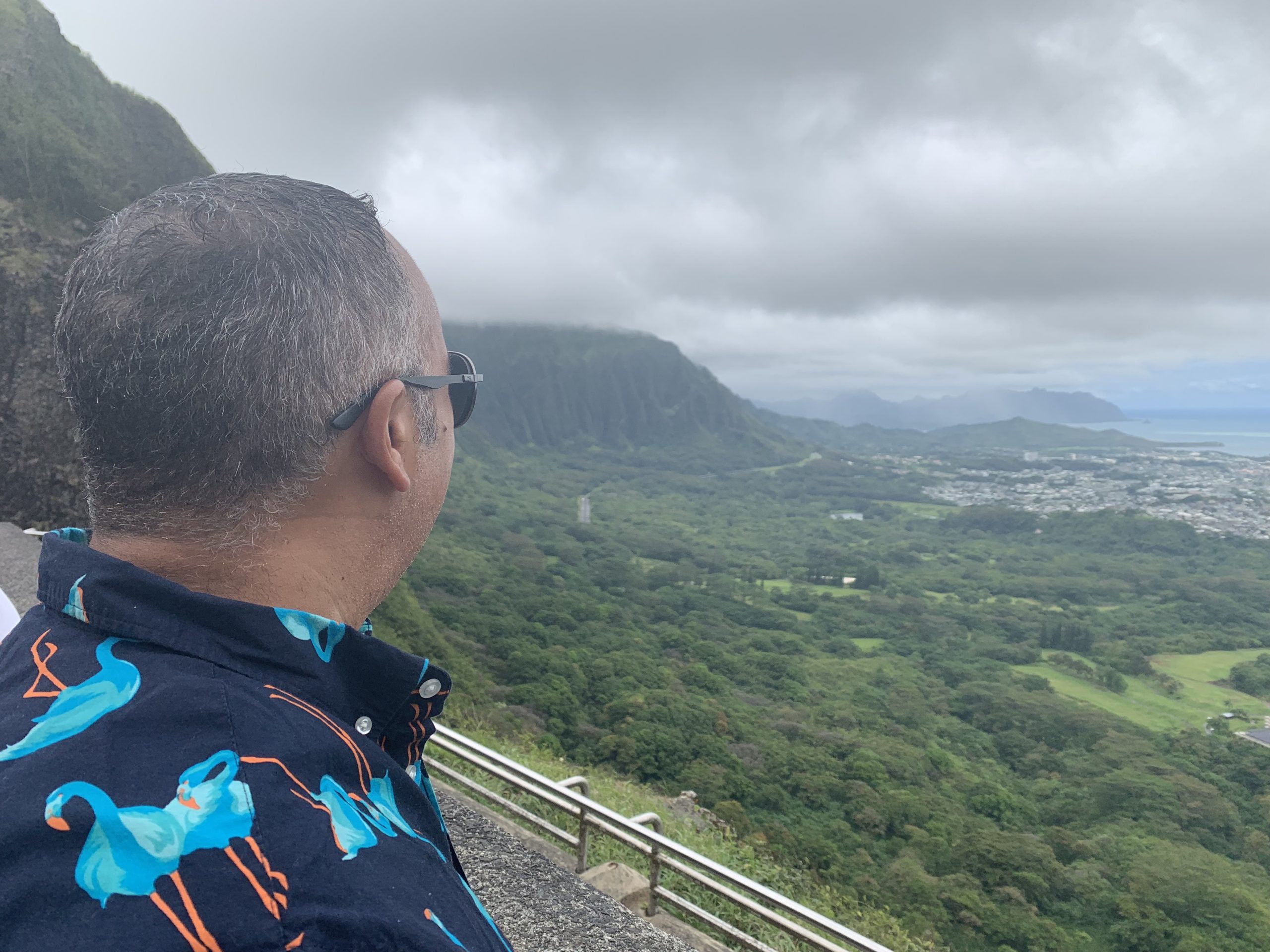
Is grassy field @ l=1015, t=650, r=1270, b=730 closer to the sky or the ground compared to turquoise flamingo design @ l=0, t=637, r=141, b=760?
closer to the ground

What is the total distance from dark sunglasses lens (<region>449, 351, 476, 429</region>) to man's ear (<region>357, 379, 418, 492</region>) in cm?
21

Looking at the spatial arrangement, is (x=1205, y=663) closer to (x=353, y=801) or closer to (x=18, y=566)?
(x=18, y=566)

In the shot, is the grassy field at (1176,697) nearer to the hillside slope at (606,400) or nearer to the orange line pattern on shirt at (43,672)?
the orange line pattern on shirt at (43,672)

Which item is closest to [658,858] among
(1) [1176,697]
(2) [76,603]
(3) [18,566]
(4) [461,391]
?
(4) [461,391]

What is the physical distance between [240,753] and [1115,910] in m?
28.9

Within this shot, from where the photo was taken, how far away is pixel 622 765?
78.4 feet

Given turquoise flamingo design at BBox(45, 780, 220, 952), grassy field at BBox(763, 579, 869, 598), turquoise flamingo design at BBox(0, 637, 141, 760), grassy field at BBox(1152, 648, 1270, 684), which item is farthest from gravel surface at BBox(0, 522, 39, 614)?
grassy field at BBox(763, 579, 869, 598)

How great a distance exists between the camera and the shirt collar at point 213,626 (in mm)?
712

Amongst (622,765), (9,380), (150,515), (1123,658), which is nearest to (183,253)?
(150,515)

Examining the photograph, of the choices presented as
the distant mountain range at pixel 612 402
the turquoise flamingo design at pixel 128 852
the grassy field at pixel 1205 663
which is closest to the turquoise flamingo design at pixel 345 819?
the turquoise flamingo design at pixel 128 852

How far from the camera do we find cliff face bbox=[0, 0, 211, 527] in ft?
50.9

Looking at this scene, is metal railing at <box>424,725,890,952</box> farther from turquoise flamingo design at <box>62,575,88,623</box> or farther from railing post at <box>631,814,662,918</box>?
turquoise flamingo design at <box>62,575,88,623</box>

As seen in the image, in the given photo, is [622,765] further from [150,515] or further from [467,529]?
[467,529]

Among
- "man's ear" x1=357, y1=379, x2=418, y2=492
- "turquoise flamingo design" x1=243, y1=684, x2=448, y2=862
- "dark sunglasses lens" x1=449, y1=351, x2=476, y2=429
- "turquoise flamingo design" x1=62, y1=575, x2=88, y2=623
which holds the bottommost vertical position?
"turquoise flamingo design" x1=243, y1=684, x2=448, y2=862
